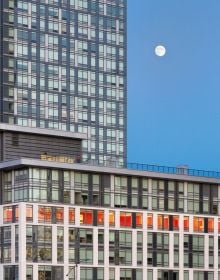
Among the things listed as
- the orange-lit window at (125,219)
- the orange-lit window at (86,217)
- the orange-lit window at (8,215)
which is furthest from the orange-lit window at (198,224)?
the orange-lit window at (8,215)

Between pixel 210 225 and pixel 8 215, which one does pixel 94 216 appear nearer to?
pixel 8 215

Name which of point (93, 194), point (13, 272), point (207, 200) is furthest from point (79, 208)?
point (207, 200)

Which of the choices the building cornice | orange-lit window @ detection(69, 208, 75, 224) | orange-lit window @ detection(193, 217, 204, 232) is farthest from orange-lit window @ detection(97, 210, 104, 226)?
orange-lit window @ detection(193, 217, 204, 232)

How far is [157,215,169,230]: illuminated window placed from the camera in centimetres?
16364

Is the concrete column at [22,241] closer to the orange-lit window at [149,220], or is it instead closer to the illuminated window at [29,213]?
the illuminated window at [29,213]

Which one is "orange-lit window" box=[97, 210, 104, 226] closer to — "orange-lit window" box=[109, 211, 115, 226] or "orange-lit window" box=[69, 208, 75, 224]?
"orange-lit window" box=[109, 211, 115, 226]

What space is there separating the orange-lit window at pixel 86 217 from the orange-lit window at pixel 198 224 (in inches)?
725

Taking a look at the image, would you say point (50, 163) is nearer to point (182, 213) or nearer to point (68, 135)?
point (68, 135)

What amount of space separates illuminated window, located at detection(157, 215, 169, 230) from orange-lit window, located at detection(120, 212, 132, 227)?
5113 mm

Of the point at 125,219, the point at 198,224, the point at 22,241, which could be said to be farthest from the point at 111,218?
the point at 198,224

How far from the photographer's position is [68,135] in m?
163

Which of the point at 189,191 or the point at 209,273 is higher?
the point at 189,191

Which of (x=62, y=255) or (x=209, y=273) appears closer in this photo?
(x=62, y=255)

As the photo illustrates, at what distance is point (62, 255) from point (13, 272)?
7.19 metres
